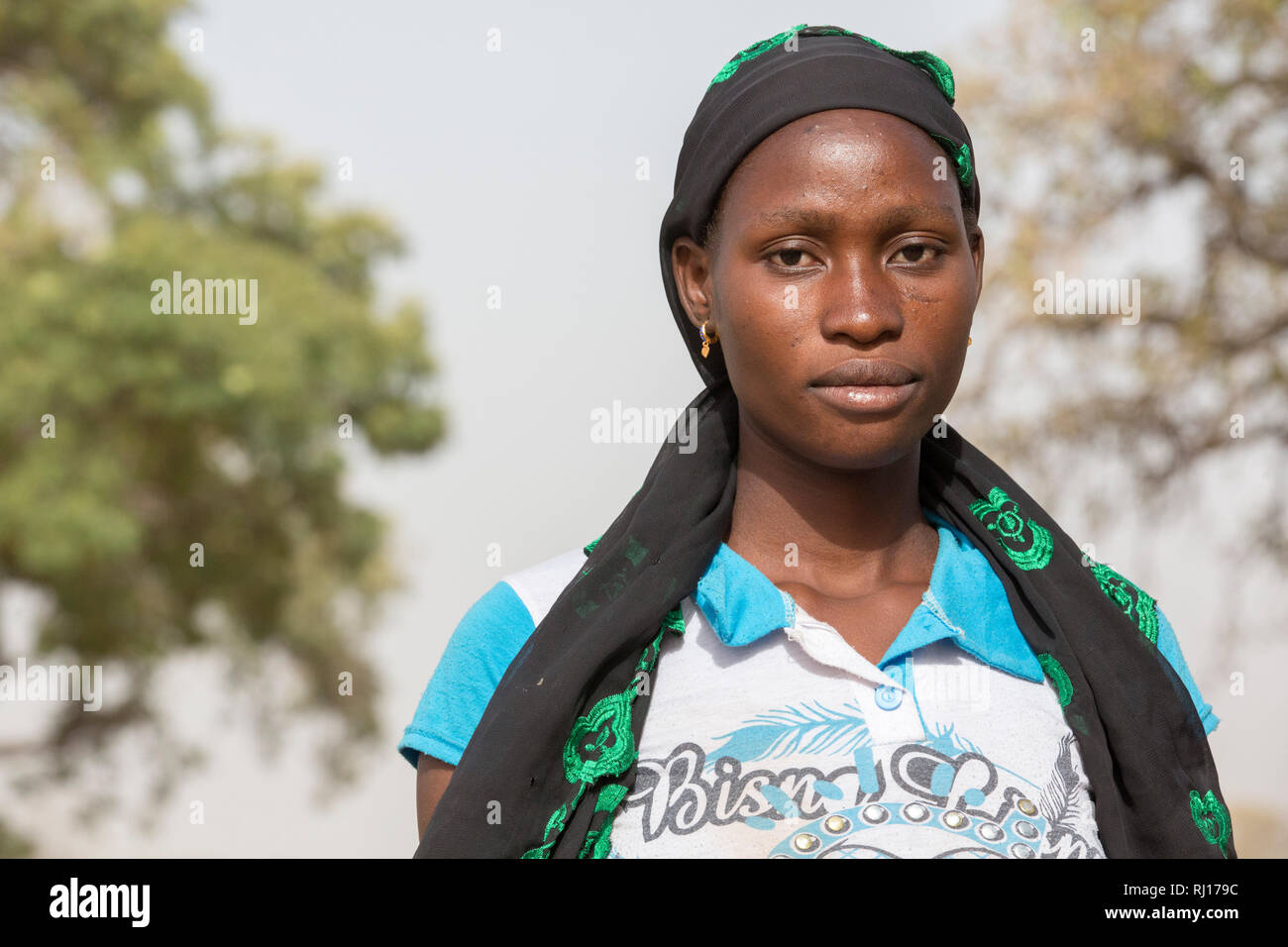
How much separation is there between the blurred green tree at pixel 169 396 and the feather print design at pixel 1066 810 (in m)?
6.93

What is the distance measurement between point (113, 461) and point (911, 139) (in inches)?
277

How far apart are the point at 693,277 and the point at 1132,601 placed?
75 centimetres

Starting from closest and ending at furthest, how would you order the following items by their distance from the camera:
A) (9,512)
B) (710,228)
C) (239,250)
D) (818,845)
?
1. (818,845)
2. (710,228)
3. (9,512)
4. (239,250)

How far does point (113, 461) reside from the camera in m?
7.88

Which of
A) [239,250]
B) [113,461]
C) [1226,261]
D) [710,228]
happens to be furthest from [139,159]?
[710,228]

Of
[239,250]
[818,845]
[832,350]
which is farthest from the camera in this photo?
[239,250]

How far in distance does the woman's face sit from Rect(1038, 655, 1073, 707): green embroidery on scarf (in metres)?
0.32

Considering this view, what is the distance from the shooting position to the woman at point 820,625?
1593 millimetres

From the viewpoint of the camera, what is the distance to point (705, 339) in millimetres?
1923

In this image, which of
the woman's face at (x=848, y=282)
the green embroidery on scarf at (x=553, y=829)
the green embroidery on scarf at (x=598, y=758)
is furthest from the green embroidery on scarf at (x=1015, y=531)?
the green embroidery on scarf at (x=553, y=829)

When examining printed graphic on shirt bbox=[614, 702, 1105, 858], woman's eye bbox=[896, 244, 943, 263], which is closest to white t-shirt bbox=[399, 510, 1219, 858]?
printed graphic on shirt bbox=[614, 702, 1105, 858]

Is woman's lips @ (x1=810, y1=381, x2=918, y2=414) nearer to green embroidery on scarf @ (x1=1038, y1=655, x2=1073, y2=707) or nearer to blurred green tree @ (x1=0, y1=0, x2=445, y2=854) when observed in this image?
green embroidery on scarf @ (x1=1038, y1=655, x2=1073, y2=707)

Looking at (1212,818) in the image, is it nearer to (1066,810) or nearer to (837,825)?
(1066,810)
